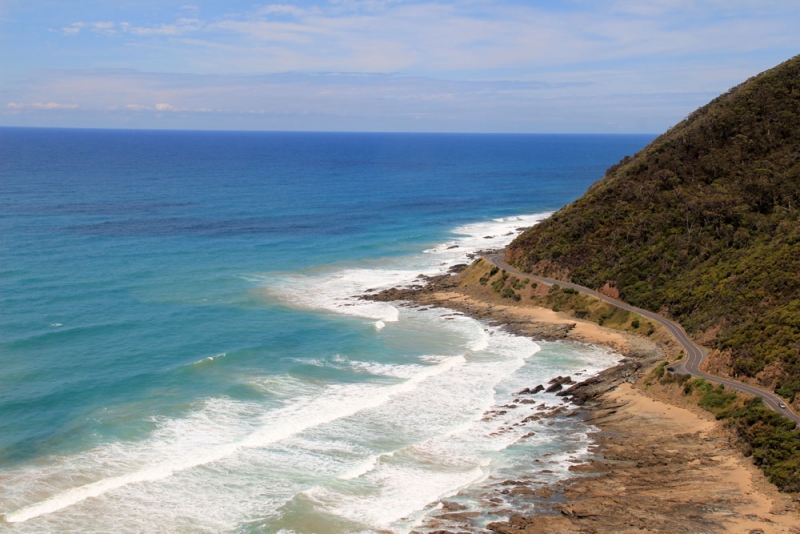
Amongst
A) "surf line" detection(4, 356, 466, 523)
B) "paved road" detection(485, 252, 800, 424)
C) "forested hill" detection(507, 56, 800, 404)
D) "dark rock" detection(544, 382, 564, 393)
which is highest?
"forested hill" detection(507, 56, 800, 404)

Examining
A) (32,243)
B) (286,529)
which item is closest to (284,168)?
(32,243)

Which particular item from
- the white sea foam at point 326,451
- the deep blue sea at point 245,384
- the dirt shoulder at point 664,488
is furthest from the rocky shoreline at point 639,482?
the white sea foam at point 326,451

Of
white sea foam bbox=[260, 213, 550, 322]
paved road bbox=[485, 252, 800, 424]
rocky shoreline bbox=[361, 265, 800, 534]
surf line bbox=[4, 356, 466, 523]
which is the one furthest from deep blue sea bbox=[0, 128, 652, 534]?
paved road bbox=[485, 252, 800, 424]

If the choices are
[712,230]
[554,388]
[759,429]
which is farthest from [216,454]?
[712,230]

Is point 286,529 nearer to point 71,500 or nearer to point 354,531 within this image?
point 354,531

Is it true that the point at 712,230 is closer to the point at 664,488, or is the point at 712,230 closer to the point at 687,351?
the point at 687,351

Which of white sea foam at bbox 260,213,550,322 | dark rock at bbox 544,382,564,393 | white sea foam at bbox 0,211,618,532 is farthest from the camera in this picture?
white sea foam at bbox 260,213,550,322

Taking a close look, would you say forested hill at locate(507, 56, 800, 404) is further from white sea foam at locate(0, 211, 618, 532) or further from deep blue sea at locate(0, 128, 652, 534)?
deep blue sea at locate(0, 128, 652, 534)

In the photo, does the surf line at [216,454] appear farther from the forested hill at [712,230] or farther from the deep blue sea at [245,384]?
the forested hill at [712,230]
